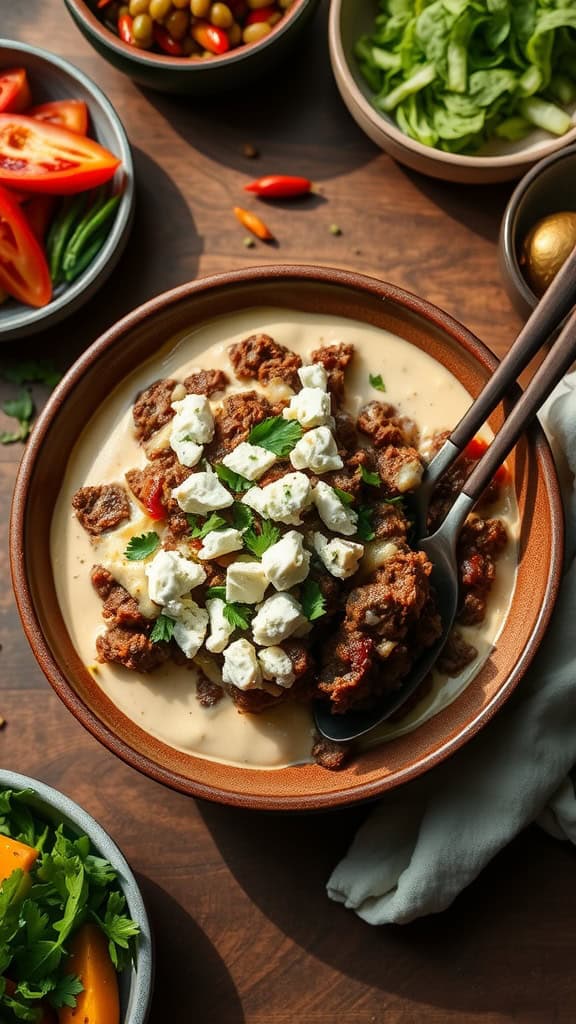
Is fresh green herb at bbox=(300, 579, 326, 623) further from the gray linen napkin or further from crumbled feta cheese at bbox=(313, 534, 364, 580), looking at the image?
the gray linen napkin

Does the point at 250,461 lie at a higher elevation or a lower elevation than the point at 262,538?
higher

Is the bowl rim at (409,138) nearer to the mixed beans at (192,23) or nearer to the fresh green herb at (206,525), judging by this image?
the mixed beans at (192,23)

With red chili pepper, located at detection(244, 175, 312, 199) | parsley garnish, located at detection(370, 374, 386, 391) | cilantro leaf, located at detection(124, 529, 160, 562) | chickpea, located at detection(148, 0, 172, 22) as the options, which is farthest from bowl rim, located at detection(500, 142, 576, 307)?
cilantro leaf, located at detection(124, 529, 160, 562)

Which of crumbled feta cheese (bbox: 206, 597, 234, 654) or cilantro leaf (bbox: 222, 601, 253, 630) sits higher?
cilantro leaf (bbox: 222, 601, 253, 630)

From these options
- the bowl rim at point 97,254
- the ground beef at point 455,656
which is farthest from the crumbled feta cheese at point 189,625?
the bowl rim at point 97,254

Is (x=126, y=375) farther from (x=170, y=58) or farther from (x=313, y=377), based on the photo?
(x=170, y=58)

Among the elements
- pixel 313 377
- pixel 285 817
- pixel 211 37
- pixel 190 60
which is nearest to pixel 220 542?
pixel 313 377
